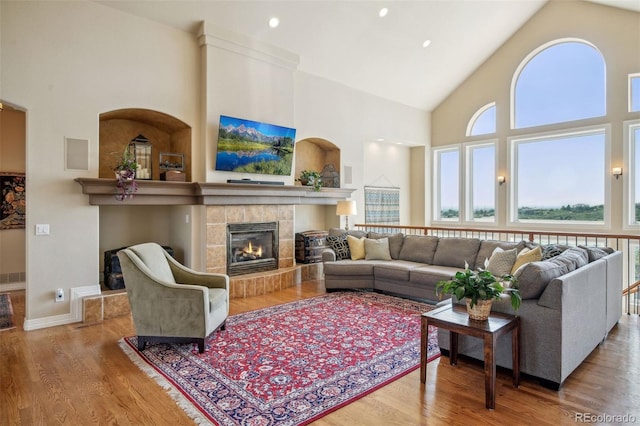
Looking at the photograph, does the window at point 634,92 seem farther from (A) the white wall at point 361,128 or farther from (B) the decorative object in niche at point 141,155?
(B) the decorative object in niche at point 141,155

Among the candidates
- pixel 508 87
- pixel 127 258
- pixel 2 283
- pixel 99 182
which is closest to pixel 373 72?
pixel 508 87

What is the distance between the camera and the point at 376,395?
2848mm

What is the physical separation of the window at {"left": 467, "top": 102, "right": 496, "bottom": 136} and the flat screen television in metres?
5.00

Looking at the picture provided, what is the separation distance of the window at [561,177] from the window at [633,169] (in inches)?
13.8

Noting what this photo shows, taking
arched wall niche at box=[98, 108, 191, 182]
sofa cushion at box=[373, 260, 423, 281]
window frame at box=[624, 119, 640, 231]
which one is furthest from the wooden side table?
window frame at box=[624, 119, 640, 231]

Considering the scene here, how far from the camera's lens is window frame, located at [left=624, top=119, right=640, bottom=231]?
22.9 ft

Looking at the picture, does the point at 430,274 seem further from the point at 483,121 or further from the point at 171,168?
the point at 483,121

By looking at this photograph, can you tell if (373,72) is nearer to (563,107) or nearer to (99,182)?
(563,107)

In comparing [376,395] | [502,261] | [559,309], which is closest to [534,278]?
[559,309]

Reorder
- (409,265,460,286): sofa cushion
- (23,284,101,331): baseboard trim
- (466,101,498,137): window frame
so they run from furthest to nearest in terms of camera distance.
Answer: (466,101,498,137): window frame → (409,265,460,286): sofa cushion → (23,284,101,331): baseboard trim

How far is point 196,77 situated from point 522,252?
207 inches

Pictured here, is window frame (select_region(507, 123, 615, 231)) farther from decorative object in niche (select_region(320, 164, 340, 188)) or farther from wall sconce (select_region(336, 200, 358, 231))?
decorative object in niche (select_region(320, 164, 340, 188))

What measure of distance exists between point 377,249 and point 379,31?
13.2 feet

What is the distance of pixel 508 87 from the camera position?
28.2 feet
